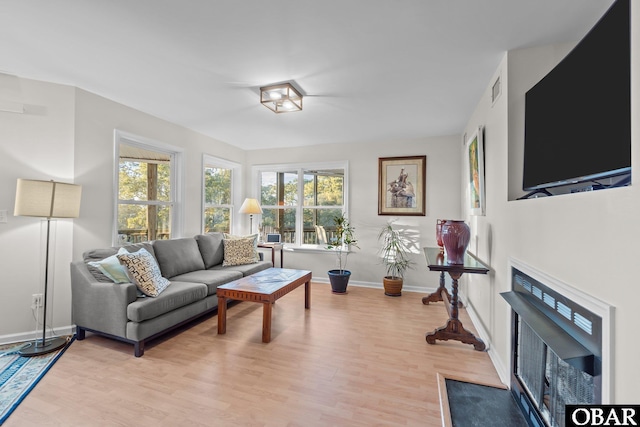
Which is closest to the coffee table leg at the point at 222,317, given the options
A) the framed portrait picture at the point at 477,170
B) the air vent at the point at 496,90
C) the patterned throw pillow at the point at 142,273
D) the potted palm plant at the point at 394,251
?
the patterned throw pillow at the point at 142,273

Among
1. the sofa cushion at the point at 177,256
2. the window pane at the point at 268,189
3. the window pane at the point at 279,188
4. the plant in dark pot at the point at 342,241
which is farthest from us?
the window pane at the point at 268,189

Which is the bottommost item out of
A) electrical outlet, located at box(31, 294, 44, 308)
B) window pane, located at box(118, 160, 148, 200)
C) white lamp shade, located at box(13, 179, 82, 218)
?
electrical outlet, located at box(31, 294, 44, 308)

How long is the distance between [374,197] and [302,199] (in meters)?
1.37

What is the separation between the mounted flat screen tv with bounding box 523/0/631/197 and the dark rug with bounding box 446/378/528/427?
1.37m

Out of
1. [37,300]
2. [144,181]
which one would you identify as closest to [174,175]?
[144,181]

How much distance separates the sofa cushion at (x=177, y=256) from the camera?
344 cm

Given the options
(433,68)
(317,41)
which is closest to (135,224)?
(317,41)

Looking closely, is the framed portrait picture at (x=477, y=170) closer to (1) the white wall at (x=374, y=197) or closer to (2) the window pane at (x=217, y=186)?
(1) the white wall at (x=374, y=197)

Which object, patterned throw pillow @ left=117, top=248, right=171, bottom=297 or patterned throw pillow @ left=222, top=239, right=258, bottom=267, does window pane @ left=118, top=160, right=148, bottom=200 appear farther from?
patterned throw pillow @ left=222, top=239, right=258, bottom=267

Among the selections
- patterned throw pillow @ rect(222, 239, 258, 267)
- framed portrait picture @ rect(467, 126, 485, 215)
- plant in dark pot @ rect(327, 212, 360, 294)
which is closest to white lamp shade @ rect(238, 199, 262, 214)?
patterned throw pillow @ rect(222, 239, 258, 267)

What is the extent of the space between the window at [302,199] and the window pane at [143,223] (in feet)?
6.32

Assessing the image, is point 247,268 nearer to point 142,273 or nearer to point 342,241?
point 142,273

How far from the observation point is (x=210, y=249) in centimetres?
418

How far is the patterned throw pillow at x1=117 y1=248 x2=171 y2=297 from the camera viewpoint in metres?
2.67
